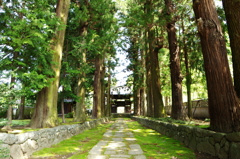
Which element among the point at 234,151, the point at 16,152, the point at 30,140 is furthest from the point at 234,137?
the point at 30,140

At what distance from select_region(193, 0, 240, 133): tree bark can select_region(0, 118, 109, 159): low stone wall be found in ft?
15.5

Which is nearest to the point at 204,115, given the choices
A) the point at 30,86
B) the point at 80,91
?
the point at 80,91

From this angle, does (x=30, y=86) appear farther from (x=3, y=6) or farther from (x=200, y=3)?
(x=200, y=3)

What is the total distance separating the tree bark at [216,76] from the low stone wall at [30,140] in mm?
4712

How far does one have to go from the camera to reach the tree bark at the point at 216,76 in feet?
14.3

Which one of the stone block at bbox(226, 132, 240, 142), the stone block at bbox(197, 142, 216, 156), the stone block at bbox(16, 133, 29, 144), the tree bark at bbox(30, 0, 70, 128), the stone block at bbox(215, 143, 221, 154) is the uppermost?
the tree bark at bbox(30, 0, 70, 128)

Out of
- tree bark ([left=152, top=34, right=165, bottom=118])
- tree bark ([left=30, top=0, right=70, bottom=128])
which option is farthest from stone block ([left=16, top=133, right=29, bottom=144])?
tree bark ([left=152, top=34, right=165, bottom=118])

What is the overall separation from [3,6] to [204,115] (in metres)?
15.1

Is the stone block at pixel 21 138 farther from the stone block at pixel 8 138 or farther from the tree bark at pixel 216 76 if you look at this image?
the tree bark at pixel 216 76

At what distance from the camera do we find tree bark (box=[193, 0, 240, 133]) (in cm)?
435

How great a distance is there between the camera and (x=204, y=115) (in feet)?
48.9

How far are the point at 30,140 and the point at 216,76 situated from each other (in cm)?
510

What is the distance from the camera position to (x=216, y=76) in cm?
468

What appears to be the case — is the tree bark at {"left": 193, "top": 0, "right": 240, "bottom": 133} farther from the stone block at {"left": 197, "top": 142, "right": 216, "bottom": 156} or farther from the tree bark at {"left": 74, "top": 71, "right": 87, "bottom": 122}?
the tree bark at {"left": 74, "top": 71, "right": 87, "bottom": 122}
